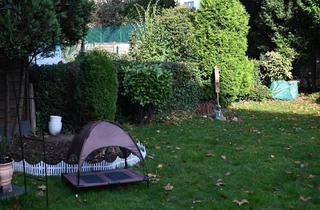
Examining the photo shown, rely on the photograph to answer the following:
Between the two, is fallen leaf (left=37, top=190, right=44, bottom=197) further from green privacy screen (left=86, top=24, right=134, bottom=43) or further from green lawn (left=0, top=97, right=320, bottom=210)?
green privacy screen (left=86, top=24, right=134, bottom=43)

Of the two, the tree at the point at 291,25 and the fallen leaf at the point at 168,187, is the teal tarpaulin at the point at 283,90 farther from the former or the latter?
the fallen leaf at the point at 168,187

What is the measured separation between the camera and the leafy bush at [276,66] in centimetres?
1669

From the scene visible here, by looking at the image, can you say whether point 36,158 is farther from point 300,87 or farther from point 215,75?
point 300,87

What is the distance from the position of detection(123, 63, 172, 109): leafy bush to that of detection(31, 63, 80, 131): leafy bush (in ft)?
4.32

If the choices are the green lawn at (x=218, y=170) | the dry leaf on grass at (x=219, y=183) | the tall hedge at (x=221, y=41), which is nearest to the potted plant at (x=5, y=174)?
the green lawn at (x=218, y=170)

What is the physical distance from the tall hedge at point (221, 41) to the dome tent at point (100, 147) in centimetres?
777

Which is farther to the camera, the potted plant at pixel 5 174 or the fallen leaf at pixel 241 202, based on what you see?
the fallen leaf at pixel 241 202

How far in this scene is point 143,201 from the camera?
17.9 feet

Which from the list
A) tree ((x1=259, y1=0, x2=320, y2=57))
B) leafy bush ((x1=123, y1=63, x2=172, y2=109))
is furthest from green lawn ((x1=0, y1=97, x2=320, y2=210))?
tree ((x1=259, y1=0, x2=320, y2=57))

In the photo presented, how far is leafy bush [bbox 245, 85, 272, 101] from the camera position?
1541 cm

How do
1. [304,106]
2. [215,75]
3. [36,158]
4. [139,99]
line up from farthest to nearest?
1. [304,106]
2. [215,75]
3. [139,99]
4. [36,158]

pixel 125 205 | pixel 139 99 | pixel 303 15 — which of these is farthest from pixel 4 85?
pixel 303 15

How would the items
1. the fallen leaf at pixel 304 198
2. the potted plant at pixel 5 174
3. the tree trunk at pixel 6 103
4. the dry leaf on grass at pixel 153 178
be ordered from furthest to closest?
the tree trunk at pixel 6 103 < the dry leaf on grass at pixel 153 178 < the fallen leaf at pixel 304 198 < the potted plant at pixel 5 174

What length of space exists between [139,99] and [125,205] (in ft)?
16.5
